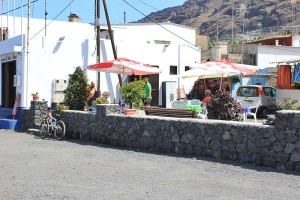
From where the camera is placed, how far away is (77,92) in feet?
47.3

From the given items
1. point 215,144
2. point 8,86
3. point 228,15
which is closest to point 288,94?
point 215,144

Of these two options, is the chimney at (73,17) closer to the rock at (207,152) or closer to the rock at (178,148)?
the rock at (178,148)

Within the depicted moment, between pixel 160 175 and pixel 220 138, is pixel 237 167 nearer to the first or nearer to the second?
pixel 220 138

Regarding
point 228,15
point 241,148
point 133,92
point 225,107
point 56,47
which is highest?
point 228,15

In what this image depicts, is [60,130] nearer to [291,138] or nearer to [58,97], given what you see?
[58,97]

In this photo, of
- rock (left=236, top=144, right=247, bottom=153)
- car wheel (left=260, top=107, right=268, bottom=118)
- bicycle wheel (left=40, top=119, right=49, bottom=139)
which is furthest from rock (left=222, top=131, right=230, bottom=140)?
car wheel (left=260, top=107, right=268, bottom=118)

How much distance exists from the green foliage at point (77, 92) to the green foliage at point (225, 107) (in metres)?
5.68

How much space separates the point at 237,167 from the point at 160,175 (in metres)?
1.71

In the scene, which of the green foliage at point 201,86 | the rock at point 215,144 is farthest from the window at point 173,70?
the rock at point 215,144

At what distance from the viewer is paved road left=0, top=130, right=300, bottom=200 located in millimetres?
6418

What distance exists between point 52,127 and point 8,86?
6.59 meters

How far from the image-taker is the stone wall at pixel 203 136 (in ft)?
27.1

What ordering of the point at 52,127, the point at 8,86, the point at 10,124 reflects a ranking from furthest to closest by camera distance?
the point at 8,86 → the point at 10,124 → the point at 52,127

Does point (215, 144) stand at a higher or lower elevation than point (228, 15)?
lower
